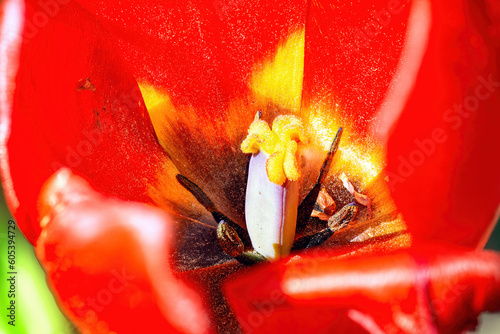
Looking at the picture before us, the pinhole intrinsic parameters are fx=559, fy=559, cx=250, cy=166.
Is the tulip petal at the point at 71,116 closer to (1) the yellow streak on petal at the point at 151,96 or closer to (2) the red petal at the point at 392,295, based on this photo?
(1) the yellow streak on petal at the point at 151,96

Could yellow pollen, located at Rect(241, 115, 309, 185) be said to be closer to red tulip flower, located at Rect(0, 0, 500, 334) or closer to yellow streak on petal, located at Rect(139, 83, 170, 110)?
red tulip flower, located at Rect(0, 0, 500, 334)

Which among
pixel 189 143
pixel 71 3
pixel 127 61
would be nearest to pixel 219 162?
pixel 189 143

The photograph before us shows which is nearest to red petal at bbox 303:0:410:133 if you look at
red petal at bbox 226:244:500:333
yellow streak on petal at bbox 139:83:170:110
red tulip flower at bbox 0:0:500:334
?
red tulip flower at bbox 0:0:500:334

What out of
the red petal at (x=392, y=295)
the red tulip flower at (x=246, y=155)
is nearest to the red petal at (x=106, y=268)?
the red tulip flower at (x=246, y=155)

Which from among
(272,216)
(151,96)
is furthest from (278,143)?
(151,96)

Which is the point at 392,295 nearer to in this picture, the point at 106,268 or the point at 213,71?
the point at 106,268

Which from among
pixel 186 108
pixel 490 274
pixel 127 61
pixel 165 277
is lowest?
pixel 490 274

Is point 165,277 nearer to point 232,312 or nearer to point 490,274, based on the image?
point 232,312
